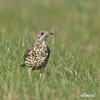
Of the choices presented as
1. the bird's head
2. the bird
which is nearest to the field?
the bird

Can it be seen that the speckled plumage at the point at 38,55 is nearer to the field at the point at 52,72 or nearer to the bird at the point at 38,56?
the bird at the point at 38,56

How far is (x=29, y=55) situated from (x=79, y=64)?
0.94 m

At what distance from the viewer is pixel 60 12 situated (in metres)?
18.7

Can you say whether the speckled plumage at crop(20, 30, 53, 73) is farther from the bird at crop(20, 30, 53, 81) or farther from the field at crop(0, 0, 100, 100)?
the field at crop(0, 0, 100, 100)

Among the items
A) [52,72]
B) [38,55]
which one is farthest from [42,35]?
[52,72]

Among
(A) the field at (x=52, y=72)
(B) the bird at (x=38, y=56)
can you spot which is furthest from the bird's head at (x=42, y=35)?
(A) the field at (x=52, y=72)

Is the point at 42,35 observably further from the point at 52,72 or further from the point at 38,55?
the point at 52,72

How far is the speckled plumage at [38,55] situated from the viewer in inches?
317

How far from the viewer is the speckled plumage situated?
8055mm

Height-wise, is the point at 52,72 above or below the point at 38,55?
below

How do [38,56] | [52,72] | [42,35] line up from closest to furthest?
[52,72] → [38,56] → [42,35]

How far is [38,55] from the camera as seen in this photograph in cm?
806

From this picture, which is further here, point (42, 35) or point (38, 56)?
point (42, 35)

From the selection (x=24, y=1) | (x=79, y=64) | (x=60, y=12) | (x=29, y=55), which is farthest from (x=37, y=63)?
(x=24, y=1)
